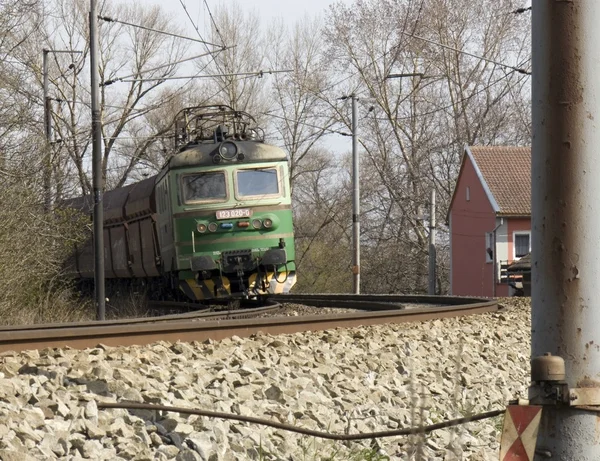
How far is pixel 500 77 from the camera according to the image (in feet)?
147

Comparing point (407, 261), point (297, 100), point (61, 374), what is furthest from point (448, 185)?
→ point (61, 374)

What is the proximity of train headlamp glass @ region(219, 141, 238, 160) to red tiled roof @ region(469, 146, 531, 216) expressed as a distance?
22.4 metres

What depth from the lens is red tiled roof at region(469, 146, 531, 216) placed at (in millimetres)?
38750

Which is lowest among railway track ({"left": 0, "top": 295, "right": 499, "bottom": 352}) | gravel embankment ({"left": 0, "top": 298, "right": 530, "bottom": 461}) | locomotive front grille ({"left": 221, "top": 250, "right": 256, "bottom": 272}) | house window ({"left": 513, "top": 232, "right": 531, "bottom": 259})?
gravel embankment ({"left": 0, "top": 298, "right": 530, "bottom": 461})

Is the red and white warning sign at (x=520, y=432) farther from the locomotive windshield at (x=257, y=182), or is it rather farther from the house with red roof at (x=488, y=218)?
the house with red roof at (x=488, y=218)

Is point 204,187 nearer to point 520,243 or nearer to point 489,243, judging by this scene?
point 520,243

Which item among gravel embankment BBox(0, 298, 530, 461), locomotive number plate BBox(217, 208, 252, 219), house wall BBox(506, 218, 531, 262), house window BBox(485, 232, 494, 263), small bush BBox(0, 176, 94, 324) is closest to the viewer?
gravel embankment BBox(0, 298, 530, 461)

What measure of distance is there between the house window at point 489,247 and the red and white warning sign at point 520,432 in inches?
1395

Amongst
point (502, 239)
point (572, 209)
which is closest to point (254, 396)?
point (572, 209)

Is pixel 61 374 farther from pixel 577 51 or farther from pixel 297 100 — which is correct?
pixel 297 100

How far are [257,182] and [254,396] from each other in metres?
11.5

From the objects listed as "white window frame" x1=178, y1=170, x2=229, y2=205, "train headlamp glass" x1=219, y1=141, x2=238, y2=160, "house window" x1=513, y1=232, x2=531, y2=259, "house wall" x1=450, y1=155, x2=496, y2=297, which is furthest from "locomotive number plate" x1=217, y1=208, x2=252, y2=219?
"house window" x1=513, y1=232, x2=531, y2=259

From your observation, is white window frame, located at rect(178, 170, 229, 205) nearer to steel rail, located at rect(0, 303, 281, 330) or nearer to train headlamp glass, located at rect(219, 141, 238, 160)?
Answer: train headlamp glass, located at rect(219, 141, 238, 160)

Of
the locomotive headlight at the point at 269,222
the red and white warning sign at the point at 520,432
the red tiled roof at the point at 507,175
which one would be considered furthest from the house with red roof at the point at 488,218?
the red and white warning sign at the point at 520,432
